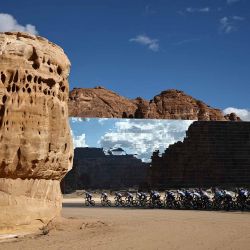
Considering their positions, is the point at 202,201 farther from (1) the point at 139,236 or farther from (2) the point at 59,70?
(2) the point at 59,70

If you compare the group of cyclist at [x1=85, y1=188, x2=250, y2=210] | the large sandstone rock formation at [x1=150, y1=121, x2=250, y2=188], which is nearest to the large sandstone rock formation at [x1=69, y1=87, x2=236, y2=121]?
the large sandstone rock formation at [x1=150, y1=121, x2=250, y2=188]

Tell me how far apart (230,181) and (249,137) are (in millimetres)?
4098

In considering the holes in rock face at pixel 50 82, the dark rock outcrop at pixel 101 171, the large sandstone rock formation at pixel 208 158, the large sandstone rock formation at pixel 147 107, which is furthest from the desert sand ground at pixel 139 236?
the large sandstone rock formation at pixel 147 107

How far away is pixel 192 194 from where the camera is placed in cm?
1912

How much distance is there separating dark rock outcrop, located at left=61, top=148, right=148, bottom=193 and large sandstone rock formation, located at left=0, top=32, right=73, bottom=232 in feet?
86.3

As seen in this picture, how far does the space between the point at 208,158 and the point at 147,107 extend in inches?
1834

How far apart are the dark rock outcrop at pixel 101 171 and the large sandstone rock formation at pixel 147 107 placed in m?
42.4

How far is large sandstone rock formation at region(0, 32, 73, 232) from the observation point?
977 centimetres

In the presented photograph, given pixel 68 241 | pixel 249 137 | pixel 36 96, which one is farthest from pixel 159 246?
pixel 249 137

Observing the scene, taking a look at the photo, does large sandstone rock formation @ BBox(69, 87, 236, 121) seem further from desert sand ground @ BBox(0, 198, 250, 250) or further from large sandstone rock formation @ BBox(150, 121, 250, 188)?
desert sand ground @ BBox(0, 198, 250, 250)

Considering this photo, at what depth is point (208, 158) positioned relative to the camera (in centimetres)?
3956

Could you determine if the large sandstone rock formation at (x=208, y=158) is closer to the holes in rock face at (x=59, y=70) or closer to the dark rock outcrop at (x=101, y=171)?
the dark rock outcrop at (x=101, y=171)

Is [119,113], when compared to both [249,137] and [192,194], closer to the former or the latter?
[249,137]

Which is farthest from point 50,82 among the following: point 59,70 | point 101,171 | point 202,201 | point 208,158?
point 208,158
